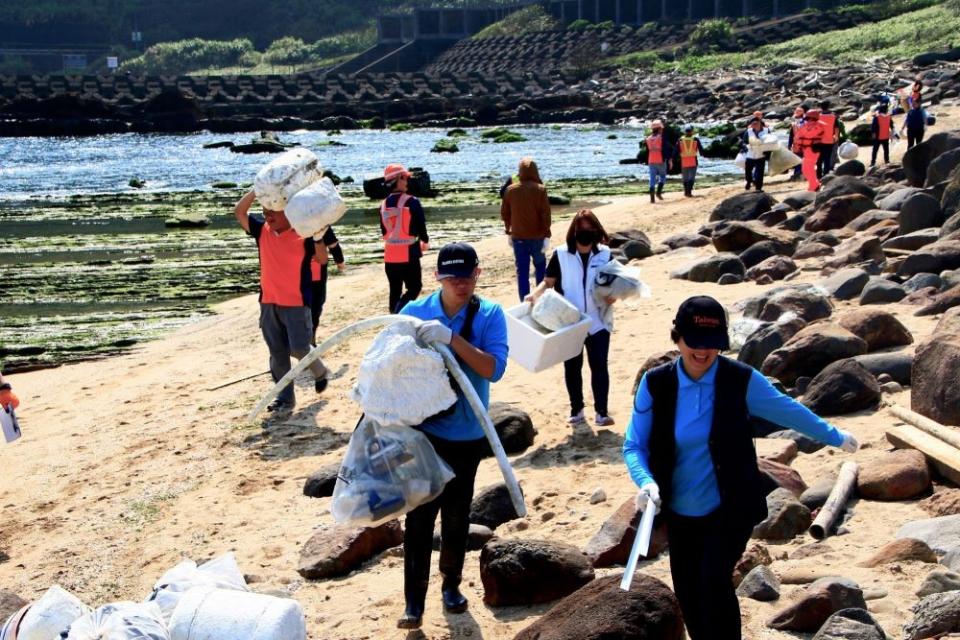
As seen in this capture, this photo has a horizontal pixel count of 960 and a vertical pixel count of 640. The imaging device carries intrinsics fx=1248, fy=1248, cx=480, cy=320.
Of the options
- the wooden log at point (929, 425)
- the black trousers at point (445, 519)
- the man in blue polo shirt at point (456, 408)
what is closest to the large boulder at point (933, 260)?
the wooden log at point (929, 425)

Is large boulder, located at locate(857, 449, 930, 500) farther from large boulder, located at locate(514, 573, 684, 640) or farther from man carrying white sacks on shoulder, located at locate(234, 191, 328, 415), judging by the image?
man carrying white sacks on shoulder, located at locate(234, 191, 328, 415)

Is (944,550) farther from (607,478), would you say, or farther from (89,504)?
(89,504)

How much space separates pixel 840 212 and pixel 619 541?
38.8 ft

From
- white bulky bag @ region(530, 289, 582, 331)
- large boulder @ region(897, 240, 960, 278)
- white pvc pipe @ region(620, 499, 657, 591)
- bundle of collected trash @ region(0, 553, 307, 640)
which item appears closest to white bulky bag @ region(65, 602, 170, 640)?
bundle of collected trash @ region(0, 553, 307, 640)

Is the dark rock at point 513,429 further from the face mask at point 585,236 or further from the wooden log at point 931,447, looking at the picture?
the wooden log at point 931,447

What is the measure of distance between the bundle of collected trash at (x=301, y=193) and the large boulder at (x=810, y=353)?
11.1ft

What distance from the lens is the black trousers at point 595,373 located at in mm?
8812

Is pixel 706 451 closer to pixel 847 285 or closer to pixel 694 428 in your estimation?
pixel 694 428

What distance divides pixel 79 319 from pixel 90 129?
57.5 meters

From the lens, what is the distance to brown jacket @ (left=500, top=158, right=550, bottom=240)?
39.1ft

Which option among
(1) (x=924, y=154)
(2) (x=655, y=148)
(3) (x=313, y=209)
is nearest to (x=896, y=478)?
(3) (x=313, y=209)

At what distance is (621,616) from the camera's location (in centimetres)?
484

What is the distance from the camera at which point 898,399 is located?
8.36 metres

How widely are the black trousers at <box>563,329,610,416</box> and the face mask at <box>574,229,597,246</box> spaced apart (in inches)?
26.2
